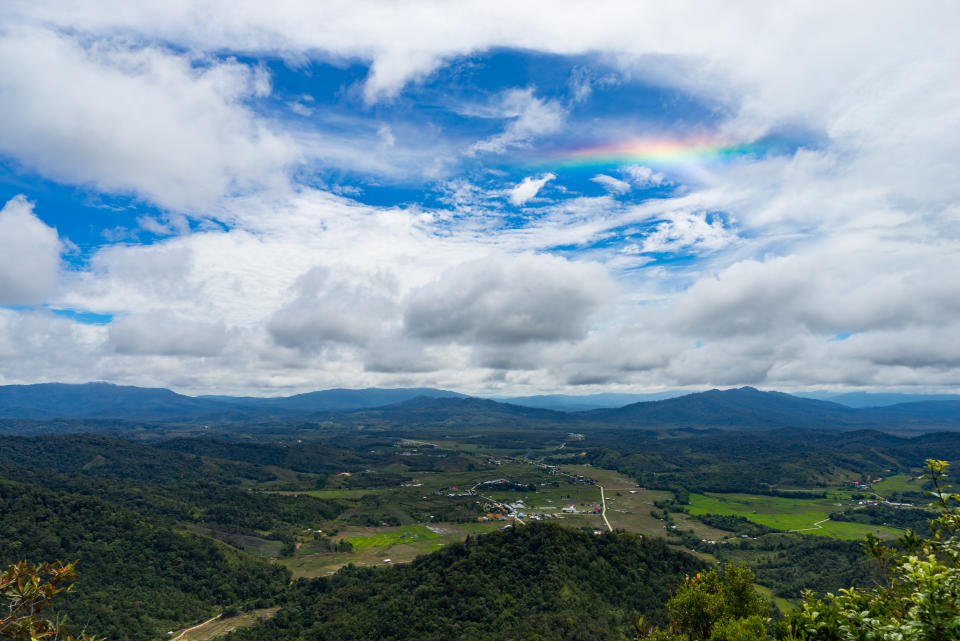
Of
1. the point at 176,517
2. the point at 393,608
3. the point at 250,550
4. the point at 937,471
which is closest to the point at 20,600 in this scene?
the point at 937,471

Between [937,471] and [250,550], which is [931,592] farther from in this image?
[250,550]

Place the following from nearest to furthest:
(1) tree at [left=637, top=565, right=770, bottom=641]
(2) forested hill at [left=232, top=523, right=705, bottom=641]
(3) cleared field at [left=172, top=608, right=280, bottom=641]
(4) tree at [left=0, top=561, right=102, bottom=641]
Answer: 1. (4) tree at [left=0, top=561, right=102, bottom=641]
2. (1) tree at [left=637, top=565, right=770, bottom=641]
3. (2) forested hill at [left=232, top=523, right=705, bottom=641]
4. (3) cleared field at [left=172, top=608, right=280, bottom=641]

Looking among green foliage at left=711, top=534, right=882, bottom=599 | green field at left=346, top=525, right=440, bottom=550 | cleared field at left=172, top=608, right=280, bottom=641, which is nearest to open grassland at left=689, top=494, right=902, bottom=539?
green foliage at left=711, top=534, right=882, bottom=599

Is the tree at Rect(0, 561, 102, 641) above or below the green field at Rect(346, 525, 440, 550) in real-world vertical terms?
above

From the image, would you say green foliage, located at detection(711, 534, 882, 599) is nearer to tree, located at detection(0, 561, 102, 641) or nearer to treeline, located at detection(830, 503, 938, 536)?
treeline, located at detection(830, 503, 938, 536)

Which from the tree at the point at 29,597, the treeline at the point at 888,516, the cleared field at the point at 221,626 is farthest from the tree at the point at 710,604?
the treeline at the point at 888,516

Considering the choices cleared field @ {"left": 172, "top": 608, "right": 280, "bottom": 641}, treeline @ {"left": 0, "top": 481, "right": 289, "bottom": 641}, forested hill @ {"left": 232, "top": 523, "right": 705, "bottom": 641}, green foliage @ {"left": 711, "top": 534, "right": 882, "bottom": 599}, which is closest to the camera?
forested hill @ {"left": 232, "top": 523, "right": 705, "bottom": 641}
